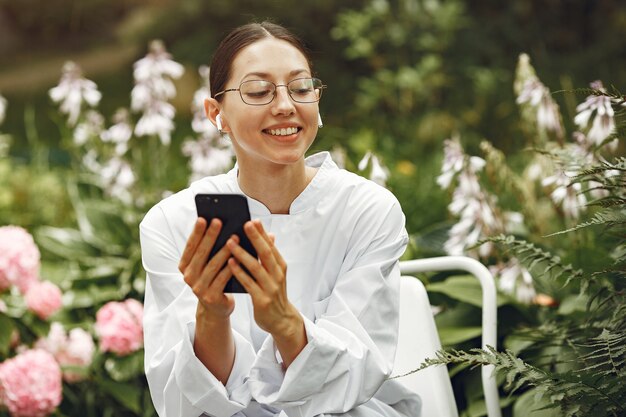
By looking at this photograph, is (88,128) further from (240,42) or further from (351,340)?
(351,340)

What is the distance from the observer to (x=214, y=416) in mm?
2109

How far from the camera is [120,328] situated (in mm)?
3432

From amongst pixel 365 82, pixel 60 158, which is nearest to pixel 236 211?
pixel 365 82

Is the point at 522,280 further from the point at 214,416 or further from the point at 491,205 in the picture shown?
the point at 214,416

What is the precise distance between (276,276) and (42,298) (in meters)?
1.95

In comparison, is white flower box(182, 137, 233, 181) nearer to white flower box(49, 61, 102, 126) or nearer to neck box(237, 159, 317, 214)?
white flower box(49, 61, 102, 126)

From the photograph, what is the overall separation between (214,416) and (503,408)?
1223 mm

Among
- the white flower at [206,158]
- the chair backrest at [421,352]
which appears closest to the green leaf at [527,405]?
the chair backrest at [421,352]

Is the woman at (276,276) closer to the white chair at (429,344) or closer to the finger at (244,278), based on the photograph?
the finger at (244,278)

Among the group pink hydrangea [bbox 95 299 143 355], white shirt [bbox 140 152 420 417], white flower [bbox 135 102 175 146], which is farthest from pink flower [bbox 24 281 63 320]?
white shirt [bbox 140 152 420 417]

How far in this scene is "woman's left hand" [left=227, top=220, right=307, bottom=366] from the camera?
180cm

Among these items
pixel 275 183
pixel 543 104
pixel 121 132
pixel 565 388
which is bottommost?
pixel 565 388

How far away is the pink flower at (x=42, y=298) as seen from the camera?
3559 millimetres

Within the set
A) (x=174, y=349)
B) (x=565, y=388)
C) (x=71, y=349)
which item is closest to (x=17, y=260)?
(x=71, y=349)
